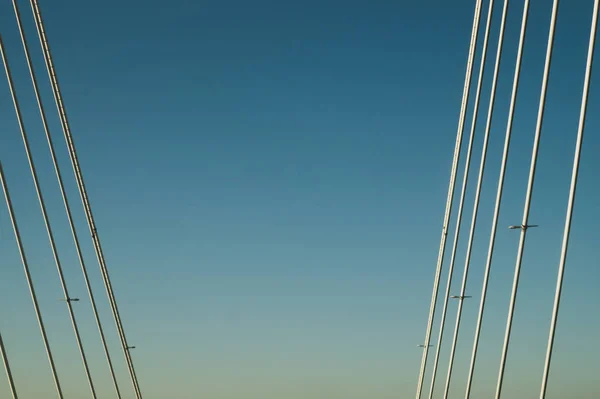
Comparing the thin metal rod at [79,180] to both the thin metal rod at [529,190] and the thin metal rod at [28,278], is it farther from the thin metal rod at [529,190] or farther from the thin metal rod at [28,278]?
the thin metal rod at [529,190]

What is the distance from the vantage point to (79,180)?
86.8 feet

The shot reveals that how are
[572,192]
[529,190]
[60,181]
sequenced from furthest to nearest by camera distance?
[60,181] < [529,190] < [572,192]

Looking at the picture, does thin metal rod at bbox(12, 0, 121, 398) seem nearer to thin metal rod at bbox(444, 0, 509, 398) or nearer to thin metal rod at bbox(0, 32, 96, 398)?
thin metal rod at bbox(0, 32, 96, 398)

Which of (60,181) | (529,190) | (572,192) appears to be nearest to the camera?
(572,192)

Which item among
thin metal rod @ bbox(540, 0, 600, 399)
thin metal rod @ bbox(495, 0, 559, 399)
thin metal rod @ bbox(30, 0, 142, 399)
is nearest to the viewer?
thin metal rod @ bbox(540, 0, 600, 399)

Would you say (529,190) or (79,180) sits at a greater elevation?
(529,190)

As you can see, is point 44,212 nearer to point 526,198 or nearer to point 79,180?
point 79,180

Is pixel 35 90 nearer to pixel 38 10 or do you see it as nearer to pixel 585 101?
pixel 38 10

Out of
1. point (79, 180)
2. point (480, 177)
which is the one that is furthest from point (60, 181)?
point (480, 177)

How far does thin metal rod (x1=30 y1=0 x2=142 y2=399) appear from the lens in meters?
24.0

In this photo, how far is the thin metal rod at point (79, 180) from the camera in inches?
947

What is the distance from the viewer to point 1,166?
19219 millimetres

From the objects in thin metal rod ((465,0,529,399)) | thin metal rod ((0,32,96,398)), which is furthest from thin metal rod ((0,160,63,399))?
thin metal rod ((465,0,529,399))

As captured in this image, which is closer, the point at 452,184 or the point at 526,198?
the point at 526,198
